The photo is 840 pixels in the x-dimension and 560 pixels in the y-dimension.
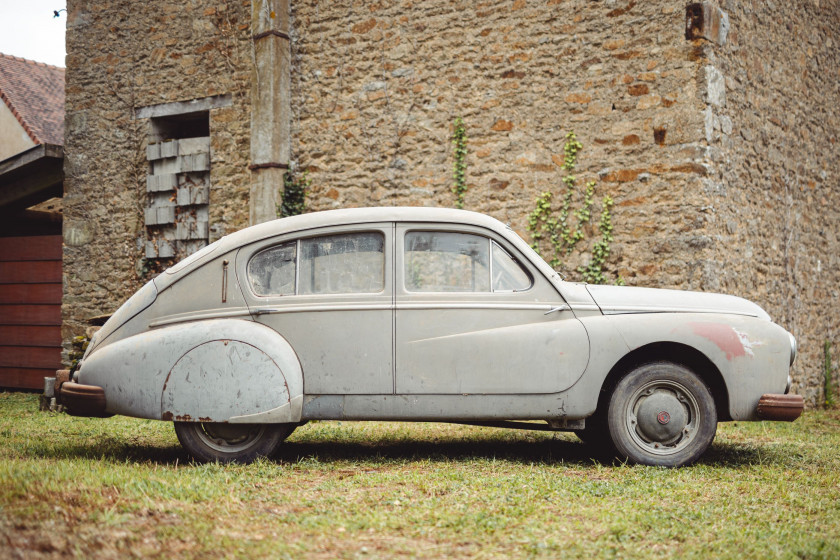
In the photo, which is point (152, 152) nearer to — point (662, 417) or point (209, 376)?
point (209, 376)

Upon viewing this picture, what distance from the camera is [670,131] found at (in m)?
7.98

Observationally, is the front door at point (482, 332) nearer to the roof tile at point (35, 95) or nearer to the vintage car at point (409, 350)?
the vintage car at point (409, 350)

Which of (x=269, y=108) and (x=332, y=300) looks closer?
(x=332, y=300)

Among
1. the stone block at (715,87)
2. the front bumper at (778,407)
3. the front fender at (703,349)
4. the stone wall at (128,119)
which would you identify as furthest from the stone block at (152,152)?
the front bumper at (778,407)

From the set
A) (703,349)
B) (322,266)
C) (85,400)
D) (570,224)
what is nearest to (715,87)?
(570,224)

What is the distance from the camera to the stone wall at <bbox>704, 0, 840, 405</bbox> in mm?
8367

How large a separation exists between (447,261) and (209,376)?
5.49 feet

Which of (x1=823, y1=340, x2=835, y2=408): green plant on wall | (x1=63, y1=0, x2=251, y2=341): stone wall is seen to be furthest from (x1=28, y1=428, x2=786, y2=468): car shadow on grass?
(x1=823, y1=340, x2=835, y2=408): green plant on wall

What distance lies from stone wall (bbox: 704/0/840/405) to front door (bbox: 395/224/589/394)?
3902 mm

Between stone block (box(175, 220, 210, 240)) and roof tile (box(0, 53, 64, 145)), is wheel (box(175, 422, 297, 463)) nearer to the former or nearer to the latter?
stone block (box(175, 220, 210, 240))

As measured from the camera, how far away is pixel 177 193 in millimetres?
10797

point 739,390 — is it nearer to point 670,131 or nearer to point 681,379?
point 681,379

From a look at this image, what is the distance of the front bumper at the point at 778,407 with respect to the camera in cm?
476

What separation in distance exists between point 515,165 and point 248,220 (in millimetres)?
3678
